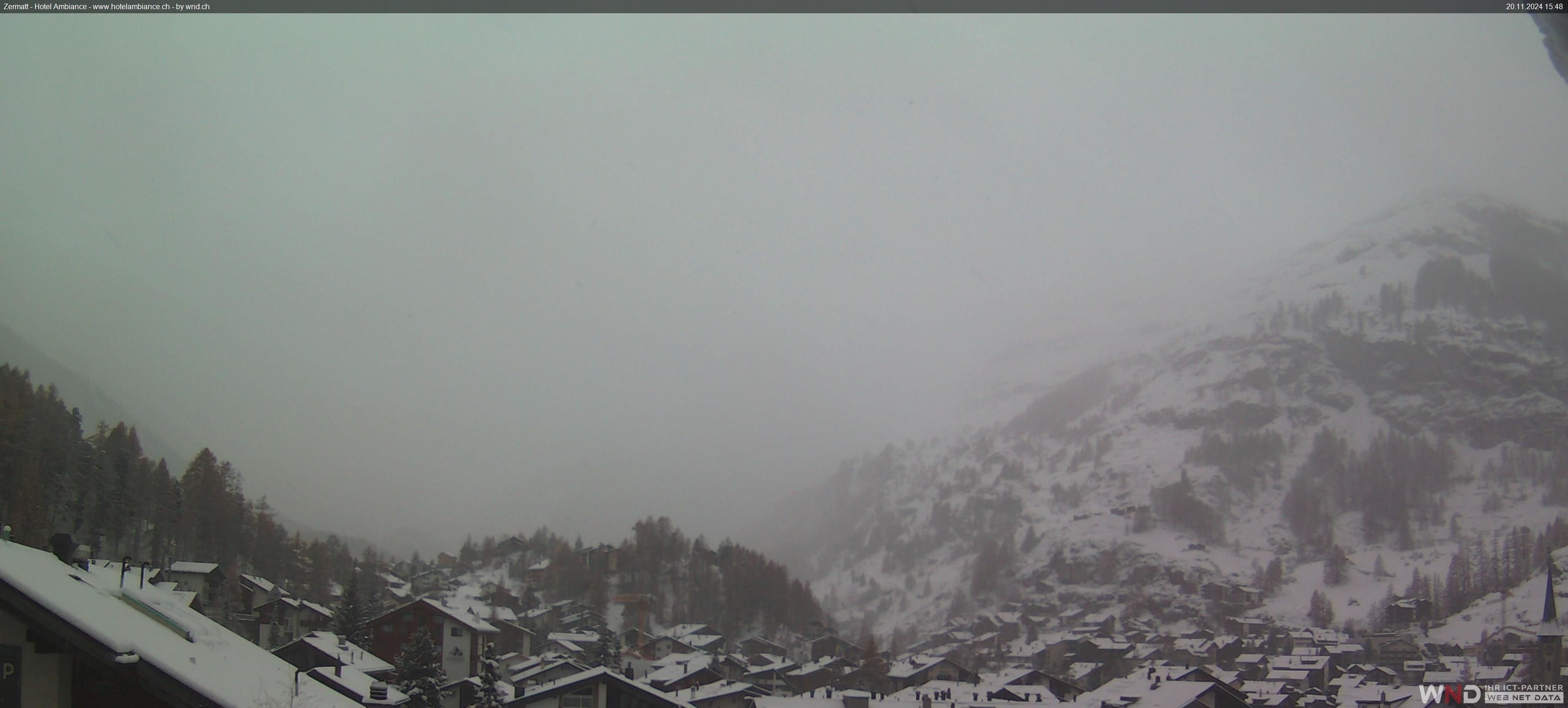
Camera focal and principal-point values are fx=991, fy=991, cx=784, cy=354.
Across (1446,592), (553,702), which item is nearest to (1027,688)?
(553,702)

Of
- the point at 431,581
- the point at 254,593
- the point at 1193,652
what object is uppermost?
the point at 254,593

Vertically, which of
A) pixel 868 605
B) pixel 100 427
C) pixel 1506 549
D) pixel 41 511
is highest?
pixel 100 427

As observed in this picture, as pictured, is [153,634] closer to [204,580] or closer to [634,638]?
[204,580]

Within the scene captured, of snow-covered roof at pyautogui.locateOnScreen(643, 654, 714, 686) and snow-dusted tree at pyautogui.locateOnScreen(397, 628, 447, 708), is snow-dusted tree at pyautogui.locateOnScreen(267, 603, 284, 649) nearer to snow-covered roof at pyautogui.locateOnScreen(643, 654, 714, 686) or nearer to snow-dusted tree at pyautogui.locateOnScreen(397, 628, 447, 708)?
snow-dusted tree at pyautogui.locateOnScreen(397, 628, 447, 708)

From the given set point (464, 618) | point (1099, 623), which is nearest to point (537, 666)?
point (464, 618)

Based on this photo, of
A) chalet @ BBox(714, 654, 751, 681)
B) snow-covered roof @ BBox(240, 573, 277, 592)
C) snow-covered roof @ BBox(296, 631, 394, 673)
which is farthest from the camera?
chalet @ BBox(714, 654, 751, 681)

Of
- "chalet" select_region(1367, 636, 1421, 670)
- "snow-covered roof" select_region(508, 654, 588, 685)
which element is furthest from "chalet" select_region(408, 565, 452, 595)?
"chalet" select_region(1367, 636, 1421, 670)

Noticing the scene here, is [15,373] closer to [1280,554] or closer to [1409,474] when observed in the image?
[1280,554]
